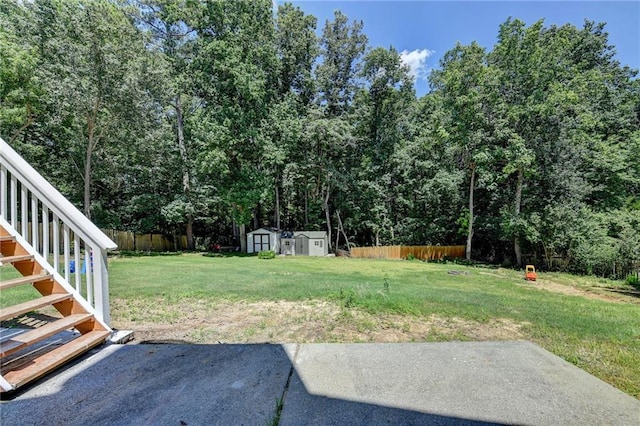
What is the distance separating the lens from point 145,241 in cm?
2008

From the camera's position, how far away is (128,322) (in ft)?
11.7

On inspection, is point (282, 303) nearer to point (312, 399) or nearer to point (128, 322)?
point (128, 322)

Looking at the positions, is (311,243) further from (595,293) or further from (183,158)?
(595,293)

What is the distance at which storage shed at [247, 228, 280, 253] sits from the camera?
66.9 ft

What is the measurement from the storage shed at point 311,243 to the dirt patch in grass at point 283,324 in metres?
15.8

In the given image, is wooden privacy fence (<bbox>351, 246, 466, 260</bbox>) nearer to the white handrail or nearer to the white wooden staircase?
the white wooden staircase

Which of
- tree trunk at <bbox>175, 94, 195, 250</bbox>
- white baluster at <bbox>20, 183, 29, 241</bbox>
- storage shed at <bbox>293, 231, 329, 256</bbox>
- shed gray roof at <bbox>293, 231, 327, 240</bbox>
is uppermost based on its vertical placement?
tree trunk at <bbox>175, 94, 195, 250</bbox>

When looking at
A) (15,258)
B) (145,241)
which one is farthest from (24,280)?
(145,241)

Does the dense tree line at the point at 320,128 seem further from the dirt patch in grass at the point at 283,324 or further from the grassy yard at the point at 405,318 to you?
the dirt patch in grass at the point at 283,324

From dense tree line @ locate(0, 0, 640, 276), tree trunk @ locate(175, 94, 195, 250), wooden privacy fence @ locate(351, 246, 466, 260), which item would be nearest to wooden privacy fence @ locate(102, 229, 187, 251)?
dense tree line @ locate(0, 0, 640, 276)

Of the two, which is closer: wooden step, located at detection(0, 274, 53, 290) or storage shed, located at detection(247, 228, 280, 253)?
wooden step, located at detection(0, 274, 53, 290)

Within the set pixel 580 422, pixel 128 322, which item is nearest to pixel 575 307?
pixel 580 422

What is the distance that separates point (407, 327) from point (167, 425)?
9.16 ft

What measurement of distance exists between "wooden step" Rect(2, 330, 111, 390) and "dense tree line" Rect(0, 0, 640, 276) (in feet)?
47.1
